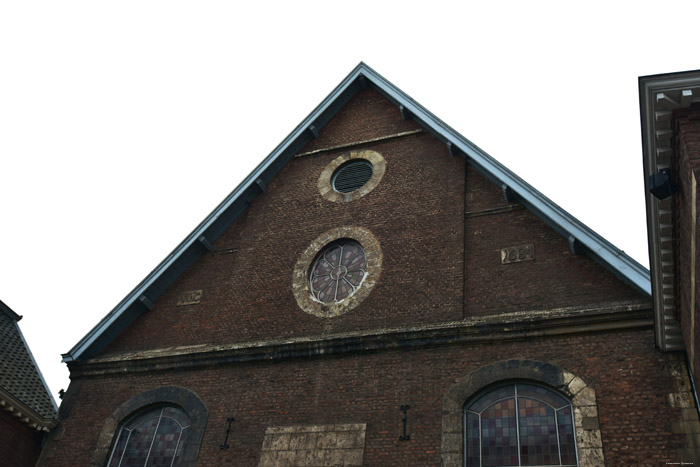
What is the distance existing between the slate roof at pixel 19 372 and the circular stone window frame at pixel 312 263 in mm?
5860

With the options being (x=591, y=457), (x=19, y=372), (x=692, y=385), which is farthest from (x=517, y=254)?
(x=19, y=372)

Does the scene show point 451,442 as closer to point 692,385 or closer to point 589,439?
point 589,439

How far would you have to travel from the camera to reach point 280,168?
16.6m

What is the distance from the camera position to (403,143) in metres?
15.4

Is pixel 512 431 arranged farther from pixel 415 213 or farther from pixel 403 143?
pixel 403 143

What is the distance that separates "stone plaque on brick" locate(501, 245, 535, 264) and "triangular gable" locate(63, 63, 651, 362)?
631 millimetres

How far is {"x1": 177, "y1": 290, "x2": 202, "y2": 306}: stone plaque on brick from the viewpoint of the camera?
47.6ft

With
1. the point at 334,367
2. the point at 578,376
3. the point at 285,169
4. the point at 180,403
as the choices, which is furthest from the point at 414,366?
the point at 285,169

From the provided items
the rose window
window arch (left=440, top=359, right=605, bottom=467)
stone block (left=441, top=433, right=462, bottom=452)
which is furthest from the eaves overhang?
the rose window

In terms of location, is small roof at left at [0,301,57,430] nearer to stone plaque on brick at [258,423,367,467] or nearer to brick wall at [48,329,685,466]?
brick wall at [48,329,685,466]

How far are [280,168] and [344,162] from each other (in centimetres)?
186

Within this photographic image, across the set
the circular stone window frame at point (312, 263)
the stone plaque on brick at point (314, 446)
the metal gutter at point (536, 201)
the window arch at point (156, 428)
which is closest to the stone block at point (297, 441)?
the stone plaque on brick at point (314, 446)

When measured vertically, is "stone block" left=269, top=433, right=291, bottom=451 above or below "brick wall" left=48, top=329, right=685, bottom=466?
below

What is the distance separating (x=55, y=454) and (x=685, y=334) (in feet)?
38.4
